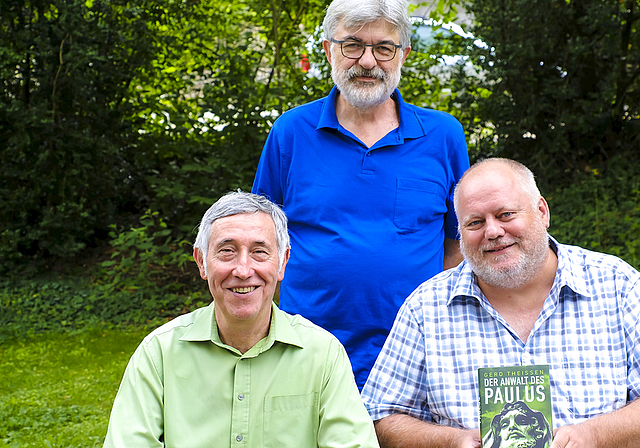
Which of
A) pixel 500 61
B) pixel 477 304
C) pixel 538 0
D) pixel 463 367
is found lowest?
pixel 463 367

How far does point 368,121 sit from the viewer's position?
2.84 m

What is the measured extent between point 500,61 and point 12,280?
637 centimetres

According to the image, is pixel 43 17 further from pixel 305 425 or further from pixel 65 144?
pixel 305 425

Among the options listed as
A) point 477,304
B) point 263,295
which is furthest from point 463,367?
point 263,295

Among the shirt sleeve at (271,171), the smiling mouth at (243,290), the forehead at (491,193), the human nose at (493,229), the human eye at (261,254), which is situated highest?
the shirt sleeve at (271,171)

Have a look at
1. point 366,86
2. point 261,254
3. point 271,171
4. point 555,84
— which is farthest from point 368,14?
point 555,84

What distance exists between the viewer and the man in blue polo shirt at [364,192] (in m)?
2.64

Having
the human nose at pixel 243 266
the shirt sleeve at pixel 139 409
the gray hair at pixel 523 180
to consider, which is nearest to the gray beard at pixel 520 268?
the gray hair at pixel 523 180

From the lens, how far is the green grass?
4367 millimetres

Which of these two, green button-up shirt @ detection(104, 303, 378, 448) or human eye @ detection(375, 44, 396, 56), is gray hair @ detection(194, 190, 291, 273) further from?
human eye @ detection(375, 44, 396, 56)

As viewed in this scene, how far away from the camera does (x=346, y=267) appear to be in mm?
2635

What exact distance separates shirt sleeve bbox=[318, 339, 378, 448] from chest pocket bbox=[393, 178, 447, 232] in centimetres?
66

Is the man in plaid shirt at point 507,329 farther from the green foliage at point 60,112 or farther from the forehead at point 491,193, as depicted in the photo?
the green foliage at point 60,112

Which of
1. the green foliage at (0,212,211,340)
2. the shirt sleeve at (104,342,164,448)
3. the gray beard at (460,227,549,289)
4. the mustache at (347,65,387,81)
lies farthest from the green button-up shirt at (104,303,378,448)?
the green foliage at (0,212,211,340)
